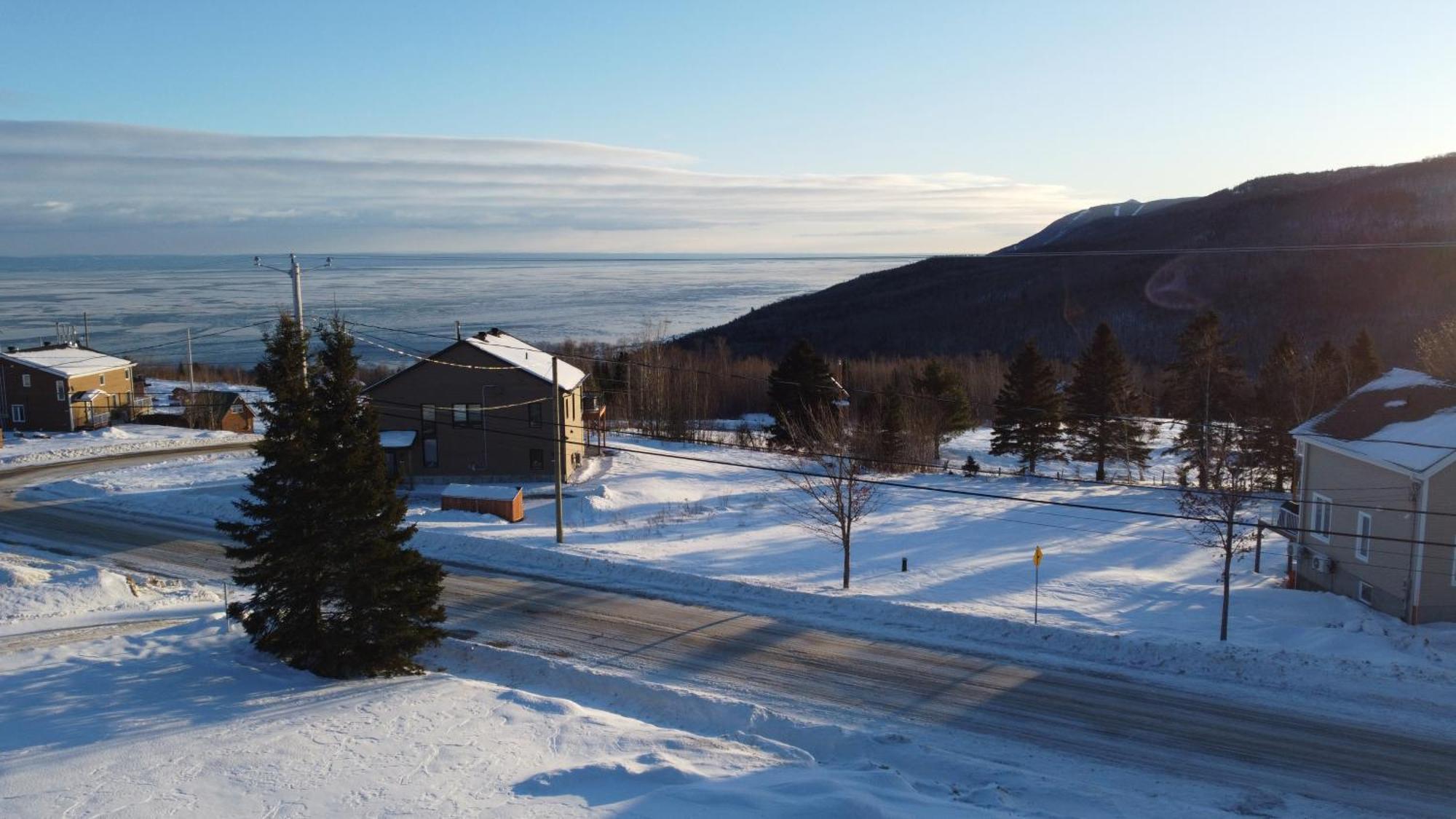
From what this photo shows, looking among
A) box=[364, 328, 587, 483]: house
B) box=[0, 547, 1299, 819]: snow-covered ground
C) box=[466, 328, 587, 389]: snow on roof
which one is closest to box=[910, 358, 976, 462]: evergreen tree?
box=[466, 328, 587, 389]: snow on roof

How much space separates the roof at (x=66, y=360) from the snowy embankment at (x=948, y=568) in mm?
16210

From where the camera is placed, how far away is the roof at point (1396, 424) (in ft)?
66.0

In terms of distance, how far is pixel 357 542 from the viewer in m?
15.2

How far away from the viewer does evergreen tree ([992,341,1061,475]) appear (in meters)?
48.1

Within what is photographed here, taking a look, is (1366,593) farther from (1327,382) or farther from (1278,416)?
(1327,382)

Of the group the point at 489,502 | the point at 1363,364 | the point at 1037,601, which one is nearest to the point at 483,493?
the point at 489,502

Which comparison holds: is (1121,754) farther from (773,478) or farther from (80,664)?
(773,478)

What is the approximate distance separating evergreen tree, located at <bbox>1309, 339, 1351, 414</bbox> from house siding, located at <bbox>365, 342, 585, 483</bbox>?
33.5m

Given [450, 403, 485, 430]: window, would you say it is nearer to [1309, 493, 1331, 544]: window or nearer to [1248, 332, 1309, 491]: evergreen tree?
[1309, 493, 1331, 544]: window

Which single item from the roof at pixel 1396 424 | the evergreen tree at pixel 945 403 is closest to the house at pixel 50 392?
the evergreen tree at pixel 945 403

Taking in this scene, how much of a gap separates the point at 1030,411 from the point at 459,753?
4037 centimetres

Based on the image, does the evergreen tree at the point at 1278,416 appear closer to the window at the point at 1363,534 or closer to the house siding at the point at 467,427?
the window at the point at 1363,534

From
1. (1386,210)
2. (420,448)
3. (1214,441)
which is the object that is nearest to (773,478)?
(420,448)

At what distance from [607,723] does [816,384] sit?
37728 millimetres
